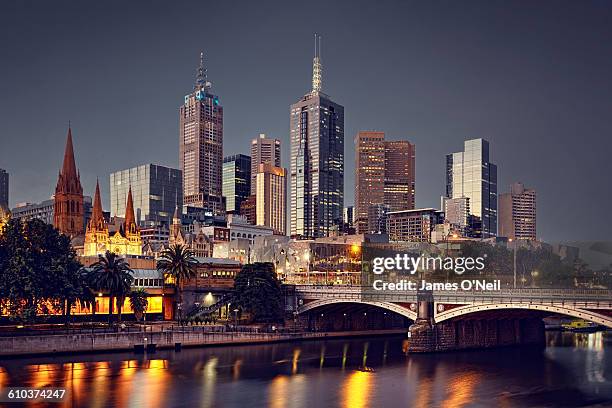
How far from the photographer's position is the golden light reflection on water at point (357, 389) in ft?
259

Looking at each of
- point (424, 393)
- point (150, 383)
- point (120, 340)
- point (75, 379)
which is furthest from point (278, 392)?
point (120, 340)

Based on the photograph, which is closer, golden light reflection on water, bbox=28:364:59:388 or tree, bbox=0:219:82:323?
golden light reflection on water, bbox=28:364:59:388

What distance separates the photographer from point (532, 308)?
328 feet

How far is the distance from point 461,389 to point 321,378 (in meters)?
17.7

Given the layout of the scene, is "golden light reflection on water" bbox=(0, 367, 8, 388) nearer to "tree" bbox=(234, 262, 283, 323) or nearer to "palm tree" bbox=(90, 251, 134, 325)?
"palm tree" bbox=(90, 251, 134, 325)

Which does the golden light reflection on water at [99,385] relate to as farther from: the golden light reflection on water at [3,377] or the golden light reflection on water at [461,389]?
the golden light reflection on water at [461,389]

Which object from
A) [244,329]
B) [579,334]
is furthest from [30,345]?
[579,334]

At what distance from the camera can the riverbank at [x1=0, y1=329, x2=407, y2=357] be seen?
10100 centimetres

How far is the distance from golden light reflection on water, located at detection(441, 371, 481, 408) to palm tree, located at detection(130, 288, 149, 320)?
60.2 metres

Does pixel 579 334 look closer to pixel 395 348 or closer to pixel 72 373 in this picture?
pixel 395 348

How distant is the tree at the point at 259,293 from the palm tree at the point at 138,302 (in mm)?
16189

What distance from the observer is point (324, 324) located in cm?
14188

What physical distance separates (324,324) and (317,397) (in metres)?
59.5

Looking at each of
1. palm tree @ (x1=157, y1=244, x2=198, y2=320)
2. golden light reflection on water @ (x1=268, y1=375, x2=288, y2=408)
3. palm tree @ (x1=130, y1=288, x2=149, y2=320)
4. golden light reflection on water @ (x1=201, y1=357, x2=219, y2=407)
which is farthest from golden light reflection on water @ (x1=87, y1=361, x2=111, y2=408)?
palm tree @ (x1=157, y1=244, x2=198, y2=320)
